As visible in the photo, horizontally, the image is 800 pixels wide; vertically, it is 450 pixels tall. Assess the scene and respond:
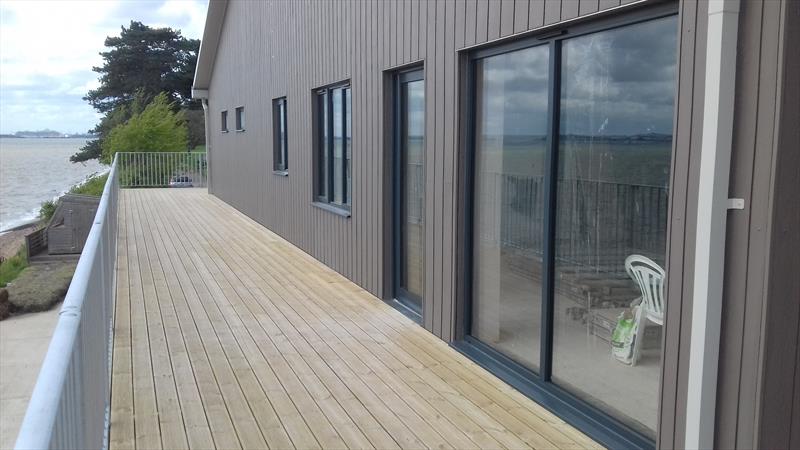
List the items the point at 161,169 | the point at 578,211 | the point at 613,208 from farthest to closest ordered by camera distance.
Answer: the point at 161,169 → the point at 578,211 → the point at 613,208

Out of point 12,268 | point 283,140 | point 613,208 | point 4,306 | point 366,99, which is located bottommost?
point 12,268

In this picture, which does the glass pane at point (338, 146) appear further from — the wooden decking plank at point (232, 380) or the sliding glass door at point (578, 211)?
the sliding glass door at point (578, 211)

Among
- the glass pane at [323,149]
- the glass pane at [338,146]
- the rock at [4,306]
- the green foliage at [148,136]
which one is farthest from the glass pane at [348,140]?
the green foliage at [148,136]

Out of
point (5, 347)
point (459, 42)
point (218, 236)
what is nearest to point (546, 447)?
point (459, 42)

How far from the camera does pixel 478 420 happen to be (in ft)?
11.9

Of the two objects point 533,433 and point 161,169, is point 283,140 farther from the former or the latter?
point 161,169

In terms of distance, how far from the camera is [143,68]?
43312 mm

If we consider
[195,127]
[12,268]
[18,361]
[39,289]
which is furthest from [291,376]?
[195,127]

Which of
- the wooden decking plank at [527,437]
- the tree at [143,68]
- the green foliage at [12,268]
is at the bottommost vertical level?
the green foliage at [12,268]

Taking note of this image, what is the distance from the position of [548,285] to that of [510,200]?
2.02 feet

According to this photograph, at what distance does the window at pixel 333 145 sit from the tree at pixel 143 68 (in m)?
35.4

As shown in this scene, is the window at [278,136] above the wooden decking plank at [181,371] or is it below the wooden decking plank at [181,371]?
above

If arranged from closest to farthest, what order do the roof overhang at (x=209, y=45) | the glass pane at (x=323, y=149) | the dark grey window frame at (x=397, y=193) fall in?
the dark grey window frame at (x=397, y=193) → the glass pane at (x=323, y=149) → the roof overhang at (x=209, y=45)

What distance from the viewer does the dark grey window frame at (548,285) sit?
3.29 metres
